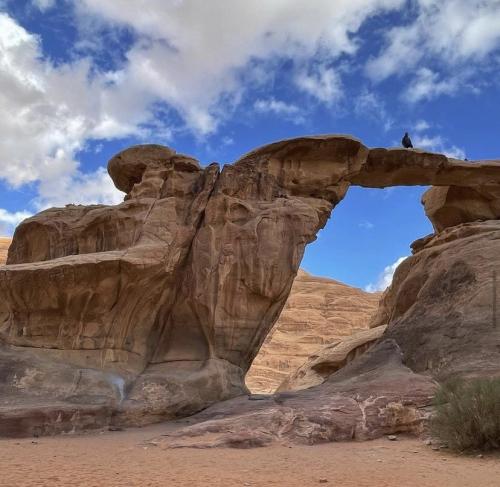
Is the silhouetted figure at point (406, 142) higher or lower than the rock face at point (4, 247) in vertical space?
lower

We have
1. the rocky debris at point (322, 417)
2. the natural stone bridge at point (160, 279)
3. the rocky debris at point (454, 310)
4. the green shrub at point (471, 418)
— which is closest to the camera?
the green shrub at point (471, 418)

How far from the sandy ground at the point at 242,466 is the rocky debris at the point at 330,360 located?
40.7ft

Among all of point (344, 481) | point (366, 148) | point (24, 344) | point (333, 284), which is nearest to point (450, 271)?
point (366, 148)

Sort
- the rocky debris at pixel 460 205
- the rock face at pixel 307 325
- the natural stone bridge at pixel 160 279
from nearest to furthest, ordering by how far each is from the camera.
Result: the natural stone bridge at pixel 160 279 → the rocky debris at pixel 460 205 → the rock face at pixel 307 325

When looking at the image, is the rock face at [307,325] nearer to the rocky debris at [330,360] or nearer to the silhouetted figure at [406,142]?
the rocky debris at [330,360]

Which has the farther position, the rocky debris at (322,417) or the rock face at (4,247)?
the rock face at (4,247)

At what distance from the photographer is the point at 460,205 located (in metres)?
20.2

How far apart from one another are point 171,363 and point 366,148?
7990mm

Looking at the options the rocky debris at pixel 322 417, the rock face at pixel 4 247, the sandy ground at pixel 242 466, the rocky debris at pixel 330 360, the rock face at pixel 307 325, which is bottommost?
the sandy ground at pixel 242 466

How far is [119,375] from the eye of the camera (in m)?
13.3

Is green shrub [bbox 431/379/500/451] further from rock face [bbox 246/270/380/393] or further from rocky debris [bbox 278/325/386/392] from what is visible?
rock face [bbox 246/270/380/393]

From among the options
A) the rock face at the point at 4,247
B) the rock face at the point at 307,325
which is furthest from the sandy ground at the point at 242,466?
the rock face at the point at 4,247

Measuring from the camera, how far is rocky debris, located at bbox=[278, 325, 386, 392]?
866 inches

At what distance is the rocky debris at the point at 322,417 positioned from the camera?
961 centimetres
